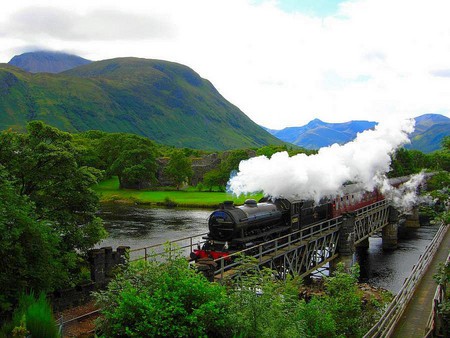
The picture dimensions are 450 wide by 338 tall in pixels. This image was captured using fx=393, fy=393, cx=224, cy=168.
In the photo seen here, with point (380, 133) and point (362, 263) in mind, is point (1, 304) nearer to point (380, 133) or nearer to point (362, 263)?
point (362, 263)

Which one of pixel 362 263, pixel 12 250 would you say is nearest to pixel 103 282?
pixel 12 250

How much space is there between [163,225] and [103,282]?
33291 millimetres

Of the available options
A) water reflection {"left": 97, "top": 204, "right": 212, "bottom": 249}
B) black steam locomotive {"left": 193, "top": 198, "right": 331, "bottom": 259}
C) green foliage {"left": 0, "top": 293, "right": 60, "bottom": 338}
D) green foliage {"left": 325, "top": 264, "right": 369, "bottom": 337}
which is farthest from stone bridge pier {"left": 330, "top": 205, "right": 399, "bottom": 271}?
green foliage {"left": 0, "top": 293, "right": 60, "bottom": 338}

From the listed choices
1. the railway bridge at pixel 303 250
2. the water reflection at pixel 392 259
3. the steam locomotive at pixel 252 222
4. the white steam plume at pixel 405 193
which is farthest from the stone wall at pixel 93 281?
the white steam plume at pixel 405 193

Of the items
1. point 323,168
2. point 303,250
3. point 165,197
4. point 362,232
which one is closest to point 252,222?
point 303,250

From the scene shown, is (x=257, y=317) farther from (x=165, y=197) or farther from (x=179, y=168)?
(x=179, y=168)

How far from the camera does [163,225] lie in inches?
2135

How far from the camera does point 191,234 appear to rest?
48.1 metres

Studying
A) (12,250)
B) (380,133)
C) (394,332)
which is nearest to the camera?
(12,250)

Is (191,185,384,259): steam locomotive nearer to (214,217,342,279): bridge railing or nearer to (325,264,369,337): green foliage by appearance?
(214,217,342,279): bridge railing

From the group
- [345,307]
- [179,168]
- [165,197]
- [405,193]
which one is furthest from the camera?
[179,168]

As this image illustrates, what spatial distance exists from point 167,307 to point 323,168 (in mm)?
21890

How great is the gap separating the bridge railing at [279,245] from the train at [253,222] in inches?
15.1

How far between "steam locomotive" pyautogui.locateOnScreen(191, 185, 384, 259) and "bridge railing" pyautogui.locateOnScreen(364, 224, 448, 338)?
7.62m
